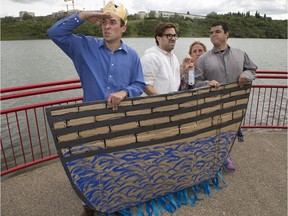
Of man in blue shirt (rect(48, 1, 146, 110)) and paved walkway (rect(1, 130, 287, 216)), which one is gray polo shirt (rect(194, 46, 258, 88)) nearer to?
man in blue shirt (rect(48, 1, 146, 110))

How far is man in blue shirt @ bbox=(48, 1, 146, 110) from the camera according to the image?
216 centimetres

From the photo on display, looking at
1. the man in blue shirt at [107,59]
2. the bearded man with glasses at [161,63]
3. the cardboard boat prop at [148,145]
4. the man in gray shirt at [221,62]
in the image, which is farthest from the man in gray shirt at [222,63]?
the man in blue shirt at [107,59]

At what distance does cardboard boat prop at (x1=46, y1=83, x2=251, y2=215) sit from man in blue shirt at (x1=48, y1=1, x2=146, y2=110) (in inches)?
7.0

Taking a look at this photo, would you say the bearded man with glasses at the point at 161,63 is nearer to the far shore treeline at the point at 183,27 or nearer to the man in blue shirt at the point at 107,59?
the man in blue shirt at the point at 107,59

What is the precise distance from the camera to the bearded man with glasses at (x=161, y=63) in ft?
8.73

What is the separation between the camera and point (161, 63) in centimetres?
267

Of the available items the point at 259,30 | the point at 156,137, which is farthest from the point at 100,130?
the point at 259,30

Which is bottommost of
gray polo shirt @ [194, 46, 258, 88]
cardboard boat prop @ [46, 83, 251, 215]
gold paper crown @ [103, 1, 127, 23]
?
cardboard boat prop @ [46, 83, 251, 215]

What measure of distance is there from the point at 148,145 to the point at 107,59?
0.91 metres

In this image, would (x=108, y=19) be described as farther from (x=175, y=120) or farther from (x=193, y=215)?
(x=193, y=215)

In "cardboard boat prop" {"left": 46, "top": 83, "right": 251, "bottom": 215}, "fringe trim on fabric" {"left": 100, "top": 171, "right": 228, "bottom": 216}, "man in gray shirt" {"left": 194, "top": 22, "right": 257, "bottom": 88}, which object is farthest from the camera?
"man in gray shirt" {"left": 194, "top": 22, "right": 257, "bottom": 88}

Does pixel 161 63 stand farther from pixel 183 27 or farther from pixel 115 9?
pixel 183 27

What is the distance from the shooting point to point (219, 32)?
3068 mm

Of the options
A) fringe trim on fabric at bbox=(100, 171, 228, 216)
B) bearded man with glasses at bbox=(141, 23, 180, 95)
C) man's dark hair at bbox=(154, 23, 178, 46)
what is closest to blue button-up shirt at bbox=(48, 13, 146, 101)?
bearded man with glasses at bbox=(141, 23, 180, 95)
